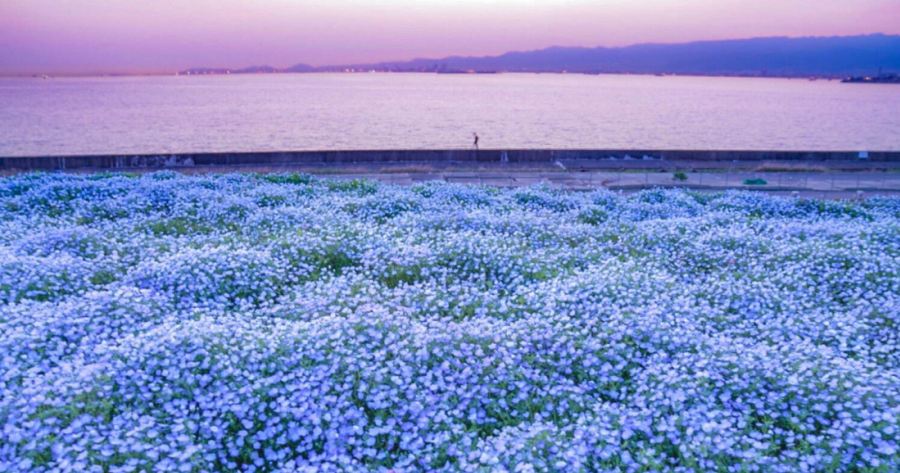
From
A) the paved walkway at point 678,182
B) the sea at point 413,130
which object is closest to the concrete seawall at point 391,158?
the paved walkway at point 678,182

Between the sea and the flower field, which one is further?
the sea

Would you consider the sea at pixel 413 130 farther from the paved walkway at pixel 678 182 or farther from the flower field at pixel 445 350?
the flower field at pixel 445 350

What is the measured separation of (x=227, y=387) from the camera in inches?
250

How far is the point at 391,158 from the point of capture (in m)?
41.9

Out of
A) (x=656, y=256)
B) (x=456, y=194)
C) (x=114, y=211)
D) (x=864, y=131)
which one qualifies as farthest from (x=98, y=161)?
(x=864, y=131)

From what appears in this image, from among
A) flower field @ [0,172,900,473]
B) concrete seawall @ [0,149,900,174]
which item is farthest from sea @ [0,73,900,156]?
flower field @ [0,172,900,473]

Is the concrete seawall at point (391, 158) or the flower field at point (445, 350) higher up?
the concrete seawall at point (391, 158)

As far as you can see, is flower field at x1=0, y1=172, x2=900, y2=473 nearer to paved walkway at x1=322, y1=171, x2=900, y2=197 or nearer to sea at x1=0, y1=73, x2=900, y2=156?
paved walkway at x1=322, y1=171, x2=900, y2=197

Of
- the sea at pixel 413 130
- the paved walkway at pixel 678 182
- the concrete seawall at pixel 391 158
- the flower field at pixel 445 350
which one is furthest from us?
the sea at pixel 413 130

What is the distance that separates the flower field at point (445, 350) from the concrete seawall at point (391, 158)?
27466 millimetres

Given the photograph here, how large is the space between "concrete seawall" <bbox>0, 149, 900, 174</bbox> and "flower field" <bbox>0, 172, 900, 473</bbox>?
90.1ft

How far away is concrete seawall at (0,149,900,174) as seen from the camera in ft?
126

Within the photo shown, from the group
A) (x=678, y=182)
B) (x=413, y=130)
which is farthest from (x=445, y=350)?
(x=413, y=130)

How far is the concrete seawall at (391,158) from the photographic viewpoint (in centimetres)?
3841
